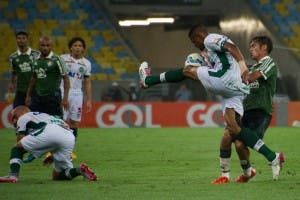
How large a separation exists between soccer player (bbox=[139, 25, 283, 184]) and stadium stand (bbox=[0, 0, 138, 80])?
20347mm

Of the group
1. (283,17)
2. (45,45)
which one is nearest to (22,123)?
(45,45)

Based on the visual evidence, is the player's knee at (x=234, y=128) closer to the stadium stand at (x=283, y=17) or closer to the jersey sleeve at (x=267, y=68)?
the jersey sleeve at (x=267, y=68)

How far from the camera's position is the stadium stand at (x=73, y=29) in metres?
32.3

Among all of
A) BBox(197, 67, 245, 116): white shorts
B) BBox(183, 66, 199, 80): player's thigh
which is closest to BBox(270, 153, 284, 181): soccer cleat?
BBox(197, 67, 245, 116): white shorts

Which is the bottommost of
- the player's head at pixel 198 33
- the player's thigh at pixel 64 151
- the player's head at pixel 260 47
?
the player's thigh at pixel 64 151

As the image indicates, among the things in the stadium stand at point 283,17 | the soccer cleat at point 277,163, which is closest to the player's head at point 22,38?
the soccer cleat at point 277,163

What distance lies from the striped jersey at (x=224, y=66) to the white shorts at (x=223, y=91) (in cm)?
5

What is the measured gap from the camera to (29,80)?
16.4 meters

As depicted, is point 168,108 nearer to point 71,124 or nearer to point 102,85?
point 102,85

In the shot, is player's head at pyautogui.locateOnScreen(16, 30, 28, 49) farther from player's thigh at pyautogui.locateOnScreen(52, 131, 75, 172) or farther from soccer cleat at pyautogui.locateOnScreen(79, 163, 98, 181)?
soccer cleat at pyautogui.locateOnScreen(79, 163, 98, 181)

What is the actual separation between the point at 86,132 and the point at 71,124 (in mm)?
7422

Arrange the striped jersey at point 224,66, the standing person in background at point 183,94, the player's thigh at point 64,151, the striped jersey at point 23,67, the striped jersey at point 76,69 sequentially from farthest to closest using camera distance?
1. the standing person in background at point 183,94
2. the striped jersey at point 76,69
3. the striped jersey at point 23,67
4. the player's thigh at point 64,151
5. the striped jersey at point 224,66

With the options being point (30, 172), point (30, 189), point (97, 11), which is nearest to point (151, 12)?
point (97, 11)

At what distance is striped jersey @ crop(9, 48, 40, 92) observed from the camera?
16.5 metres
